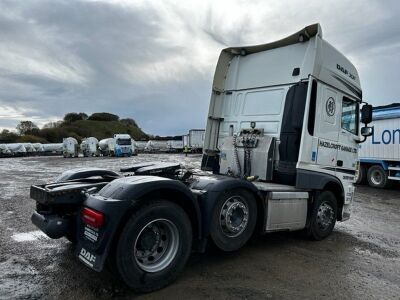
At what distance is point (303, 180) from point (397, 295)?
2177 mm

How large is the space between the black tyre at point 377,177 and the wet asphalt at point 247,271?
962 centimetres

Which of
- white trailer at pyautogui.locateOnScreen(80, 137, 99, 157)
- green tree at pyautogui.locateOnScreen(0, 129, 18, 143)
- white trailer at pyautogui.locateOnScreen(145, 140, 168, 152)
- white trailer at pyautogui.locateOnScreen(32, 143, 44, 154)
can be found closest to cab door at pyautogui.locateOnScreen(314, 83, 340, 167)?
white trailer at pyautogui.locateOnScreen(80, 137, 99, 157)

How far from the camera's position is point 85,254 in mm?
3672

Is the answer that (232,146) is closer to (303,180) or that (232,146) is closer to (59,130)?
(303,180)

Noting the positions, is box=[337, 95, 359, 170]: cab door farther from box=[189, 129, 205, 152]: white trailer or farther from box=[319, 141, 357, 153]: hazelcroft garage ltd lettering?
box=[189, 129, 205, 152]: white trailer

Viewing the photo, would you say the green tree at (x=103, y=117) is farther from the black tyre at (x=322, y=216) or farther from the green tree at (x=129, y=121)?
the black tyre at (x=322, y=216)

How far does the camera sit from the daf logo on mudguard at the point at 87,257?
3545 millimetres

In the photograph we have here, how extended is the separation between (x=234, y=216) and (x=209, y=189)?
0.65 metres

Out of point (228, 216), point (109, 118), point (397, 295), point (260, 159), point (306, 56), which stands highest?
point (109, 118)

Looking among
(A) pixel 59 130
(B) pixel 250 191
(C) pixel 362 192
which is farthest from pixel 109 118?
(B) pixel 250 191

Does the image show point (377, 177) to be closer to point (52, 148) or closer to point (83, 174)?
point (83, 174)

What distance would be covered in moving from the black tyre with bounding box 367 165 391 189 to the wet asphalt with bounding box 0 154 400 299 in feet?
31.6

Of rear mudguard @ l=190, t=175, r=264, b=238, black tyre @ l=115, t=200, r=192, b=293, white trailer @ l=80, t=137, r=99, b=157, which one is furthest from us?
white trailer @ l=80, t=137, r=99, b=157

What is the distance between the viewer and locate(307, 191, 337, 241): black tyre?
5992 millimetres
